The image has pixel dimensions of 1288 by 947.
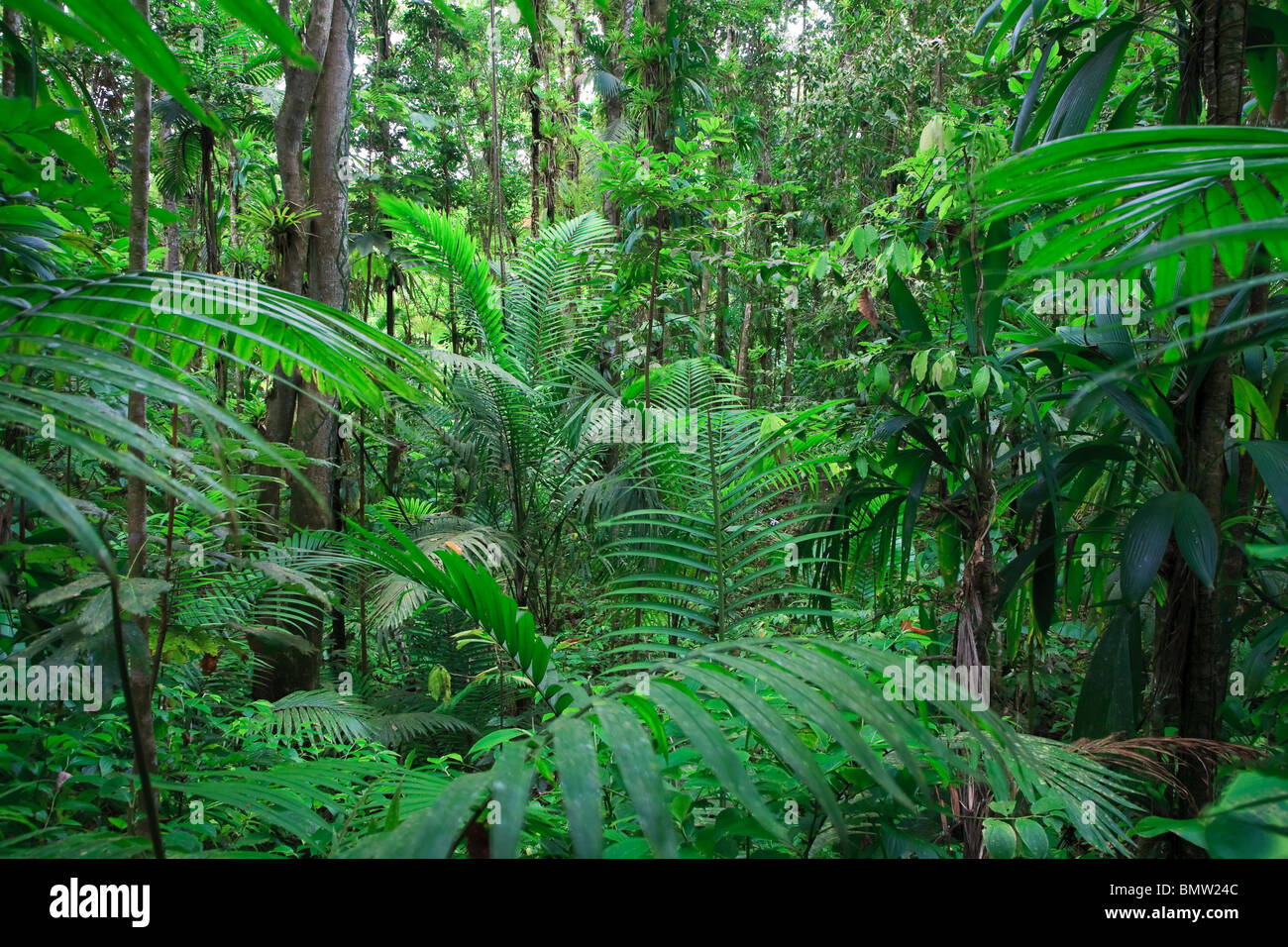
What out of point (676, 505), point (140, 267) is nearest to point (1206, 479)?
point (676, 505)

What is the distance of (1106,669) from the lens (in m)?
1.47

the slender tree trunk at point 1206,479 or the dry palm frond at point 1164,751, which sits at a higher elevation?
the slender tree trunk at point 1206,479

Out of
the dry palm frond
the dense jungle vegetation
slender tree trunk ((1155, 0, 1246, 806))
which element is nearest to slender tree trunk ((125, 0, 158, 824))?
the dense jungle vegetation

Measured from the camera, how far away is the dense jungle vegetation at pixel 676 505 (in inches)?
27.7

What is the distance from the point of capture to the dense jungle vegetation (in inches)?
27.7

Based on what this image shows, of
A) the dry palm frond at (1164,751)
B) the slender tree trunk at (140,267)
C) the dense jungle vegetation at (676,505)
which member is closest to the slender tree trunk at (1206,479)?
the dense jungle vegetation at (676,505)

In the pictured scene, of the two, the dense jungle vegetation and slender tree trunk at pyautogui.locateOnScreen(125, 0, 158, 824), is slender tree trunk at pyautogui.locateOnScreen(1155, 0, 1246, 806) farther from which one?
slender tree trunk at pyautogui.locateOnScreen(125, 0, 158, 824)

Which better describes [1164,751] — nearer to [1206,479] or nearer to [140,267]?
[1206,479]

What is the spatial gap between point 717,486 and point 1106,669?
0.85 meters

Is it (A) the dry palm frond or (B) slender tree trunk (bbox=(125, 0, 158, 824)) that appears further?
(B) slender tree trunk (bbox=(125, 0, 158, 824))

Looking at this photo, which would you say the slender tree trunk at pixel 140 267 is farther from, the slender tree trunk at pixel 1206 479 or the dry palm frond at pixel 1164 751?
the slender tree trunk at pixel 1206 479

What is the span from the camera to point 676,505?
2051mm

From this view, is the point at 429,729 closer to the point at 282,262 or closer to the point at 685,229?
the point at 282,262
